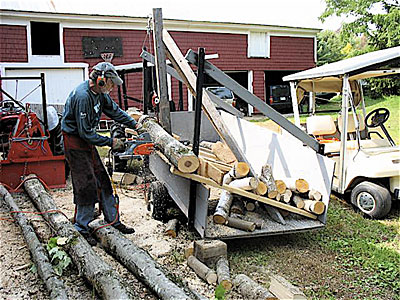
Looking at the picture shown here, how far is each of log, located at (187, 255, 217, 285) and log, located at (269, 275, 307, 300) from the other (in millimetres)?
526

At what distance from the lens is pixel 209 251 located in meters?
3.92

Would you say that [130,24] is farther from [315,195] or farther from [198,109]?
[315,195]

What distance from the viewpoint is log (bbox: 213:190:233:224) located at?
438 centimetres

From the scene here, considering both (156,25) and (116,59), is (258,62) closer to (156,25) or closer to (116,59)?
(116,59)

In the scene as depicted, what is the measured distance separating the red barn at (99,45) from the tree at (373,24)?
349 cm

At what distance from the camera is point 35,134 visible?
6922 millimetres

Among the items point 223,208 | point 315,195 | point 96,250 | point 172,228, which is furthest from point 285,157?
point 96,250

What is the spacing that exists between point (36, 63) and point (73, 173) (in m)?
13.2

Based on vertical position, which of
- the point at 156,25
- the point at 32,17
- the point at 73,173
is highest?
the point at 32,17

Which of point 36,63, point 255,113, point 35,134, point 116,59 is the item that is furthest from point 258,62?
point 35,134

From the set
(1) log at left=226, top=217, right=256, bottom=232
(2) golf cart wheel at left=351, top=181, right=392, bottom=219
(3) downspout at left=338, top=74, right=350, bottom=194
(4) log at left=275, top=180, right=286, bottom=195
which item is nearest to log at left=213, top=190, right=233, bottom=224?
(1) log at left=226, top=217, right=256, bottom=232

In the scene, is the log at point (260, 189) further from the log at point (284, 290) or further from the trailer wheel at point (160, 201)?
the trailer wheel at point (160, 201)

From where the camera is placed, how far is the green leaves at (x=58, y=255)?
3.78 metres

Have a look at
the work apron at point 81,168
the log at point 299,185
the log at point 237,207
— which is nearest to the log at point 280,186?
the log at point 299,185
